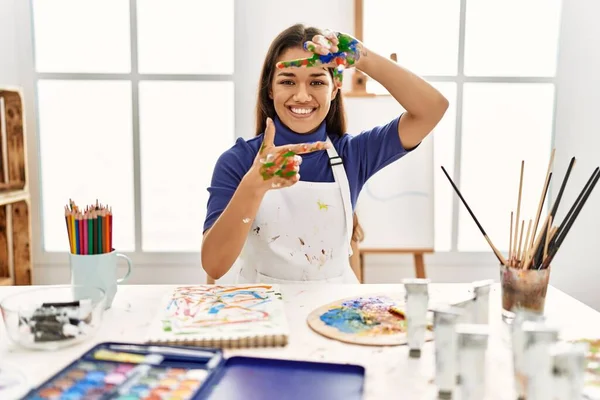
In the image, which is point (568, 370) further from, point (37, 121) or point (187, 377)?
point (37, 121)

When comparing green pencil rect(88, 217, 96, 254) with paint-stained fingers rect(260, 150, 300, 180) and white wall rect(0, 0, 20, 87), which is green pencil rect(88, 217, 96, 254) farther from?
white wall rect(0, 0, 20, 87)

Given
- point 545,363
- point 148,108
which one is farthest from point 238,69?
point 545,363

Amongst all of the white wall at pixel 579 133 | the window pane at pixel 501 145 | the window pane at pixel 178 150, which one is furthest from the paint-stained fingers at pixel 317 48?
the white wall at pixel 579 133

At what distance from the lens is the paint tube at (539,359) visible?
0.61 m

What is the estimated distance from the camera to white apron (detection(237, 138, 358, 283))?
4.75ft

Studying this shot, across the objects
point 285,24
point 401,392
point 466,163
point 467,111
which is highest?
point 285,24

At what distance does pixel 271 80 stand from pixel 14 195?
1.16 metres

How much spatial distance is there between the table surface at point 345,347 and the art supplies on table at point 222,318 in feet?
0.07

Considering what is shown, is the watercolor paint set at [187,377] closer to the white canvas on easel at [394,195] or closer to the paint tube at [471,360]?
the paint tube at [471,360]

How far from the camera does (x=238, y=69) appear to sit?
2332 millimetres

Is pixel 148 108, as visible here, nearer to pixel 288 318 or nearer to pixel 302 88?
pixel 302 88

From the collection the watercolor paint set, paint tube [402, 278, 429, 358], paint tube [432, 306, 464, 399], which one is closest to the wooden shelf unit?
the watercolor paint set

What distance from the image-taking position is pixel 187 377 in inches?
29.4

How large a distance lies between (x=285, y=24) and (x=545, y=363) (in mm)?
1952
